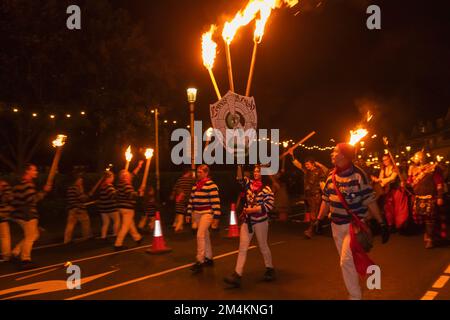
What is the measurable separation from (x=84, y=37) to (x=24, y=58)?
2378 mm

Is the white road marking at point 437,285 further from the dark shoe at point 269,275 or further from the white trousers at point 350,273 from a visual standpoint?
the dark shoe at point 269,275

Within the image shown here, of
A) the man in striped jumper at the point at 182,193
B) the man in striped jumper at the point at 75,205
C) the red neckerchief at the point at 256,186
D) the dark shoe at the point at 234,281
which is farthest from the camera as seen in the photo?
the man in striped jumper at the point at 182,193

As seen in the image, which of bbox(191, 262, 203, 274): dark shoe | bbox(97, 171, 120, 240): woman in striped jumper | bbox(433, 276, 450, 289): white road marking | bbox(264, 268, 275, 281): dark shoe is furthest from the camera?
bbox(97, 171, 120, 240): woman in striped jumper

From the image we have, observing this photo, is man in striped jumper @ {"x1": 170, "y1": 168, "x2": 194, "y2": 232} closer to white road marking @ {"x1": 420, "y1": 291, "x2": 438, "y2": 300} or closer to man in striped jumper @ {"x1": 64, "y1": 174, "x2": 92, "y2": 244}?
man in striped jumper @ {"x1": 64, "y1": 174, "x2": 92, "y2": 244}

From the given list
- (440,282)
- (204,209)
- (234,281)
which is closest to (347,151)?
(234,281)

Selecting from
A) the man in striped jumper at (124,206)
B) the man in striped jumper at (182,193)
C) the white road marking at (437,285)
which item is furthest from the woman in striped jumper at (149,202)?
the white road marking at (437,285)

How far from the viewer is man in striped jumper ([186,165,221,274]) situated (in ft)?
26.8

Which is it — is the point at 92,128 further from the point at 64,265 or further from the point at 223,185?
Result: the point at 64,265

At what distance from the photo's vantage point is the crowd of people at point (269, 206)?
5.70 m

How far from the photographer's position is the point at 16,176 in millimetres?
15219

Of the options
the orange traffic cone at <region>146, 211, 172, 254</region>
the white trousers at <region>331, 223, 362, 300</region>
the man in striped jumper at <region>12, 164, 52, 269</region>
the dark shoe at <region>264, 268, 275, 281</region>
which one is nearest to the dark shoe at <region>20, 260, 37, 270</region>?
the man in striped jumper at <region>12, 164, 52, 269</region>

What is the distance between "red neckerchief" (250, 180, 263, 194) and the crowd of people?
0.06 ft

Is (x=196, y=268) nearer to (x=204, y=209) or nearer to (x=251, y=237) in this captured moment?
(x=204, y=209)
